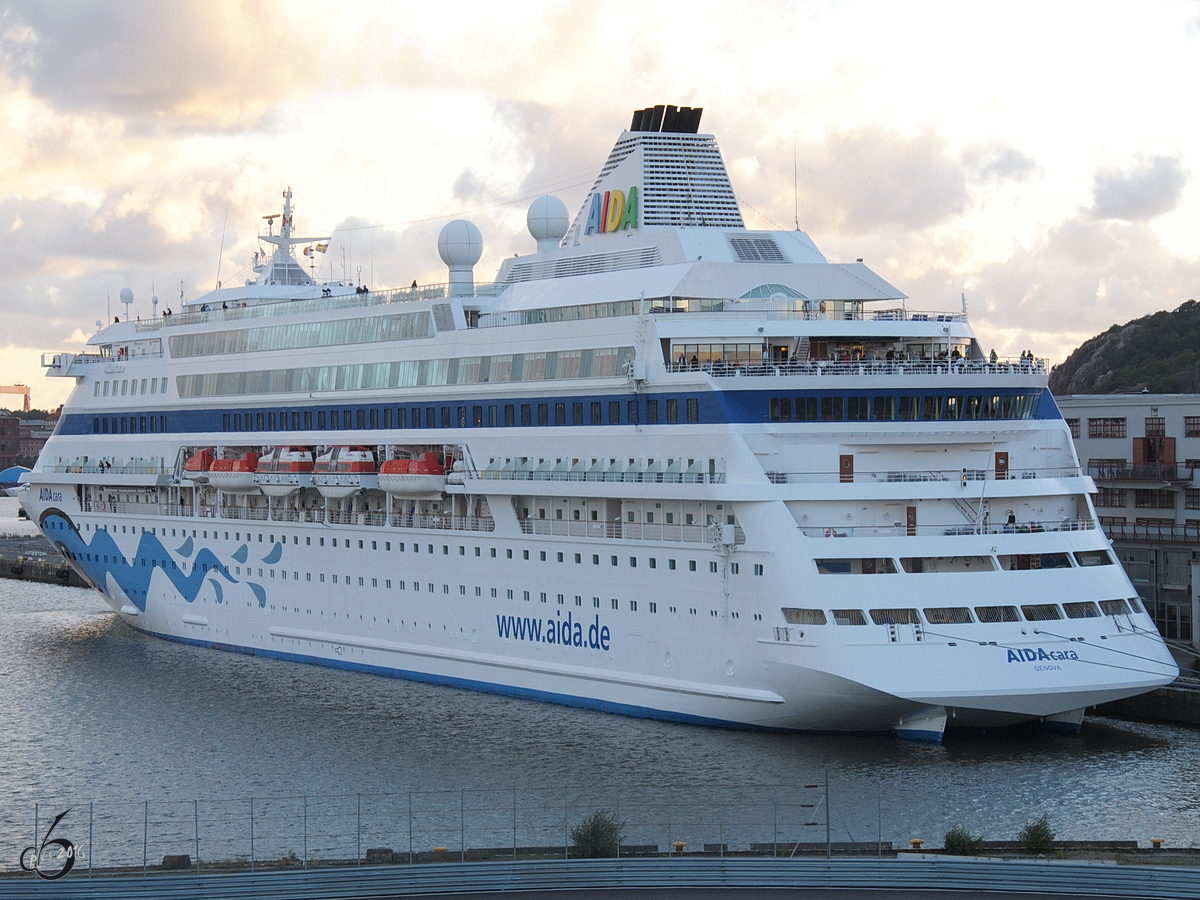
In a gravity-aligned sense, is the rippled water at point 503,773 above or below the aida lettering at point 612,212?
below

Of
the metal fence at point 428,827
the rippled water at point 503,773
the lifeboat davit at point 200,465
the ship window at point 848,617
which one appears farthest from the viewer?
the lifeboat davit at point 200,465

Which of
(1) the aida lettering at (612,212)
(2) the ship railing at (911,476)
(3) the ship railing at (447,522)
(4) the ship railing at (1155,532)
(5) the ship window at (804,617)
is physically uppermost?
(1) the aida lettering at (612,212)

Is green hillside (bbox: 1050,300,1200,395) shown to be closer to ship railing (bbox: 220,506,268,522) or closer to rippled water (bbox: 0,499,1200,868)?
ship railing (bbox: 220,506,268,522)

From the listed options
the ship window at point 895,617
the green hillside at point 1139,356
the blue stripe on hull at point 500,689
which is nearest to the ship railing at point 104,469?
the blue stripe on hull at point 500,689

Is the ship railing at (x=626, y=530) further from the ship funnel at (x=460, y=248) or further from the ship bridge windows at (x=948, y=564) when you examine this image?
the ship funnel at (x=460, y=248)

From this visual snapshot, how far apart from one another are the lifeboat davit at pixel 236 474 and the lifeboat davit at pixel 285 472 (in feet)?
1.21

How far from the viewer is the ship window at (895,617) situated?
28250 millimetres

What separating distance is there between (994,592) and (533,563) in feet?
36.2

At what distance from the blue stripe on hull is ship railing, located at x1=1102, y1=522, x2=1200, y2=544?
45.8 ft

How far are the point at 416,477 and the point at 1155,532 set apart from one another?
19897 mm

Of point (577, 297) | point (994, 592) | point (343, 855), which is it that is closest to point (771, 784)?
point (994, 592)

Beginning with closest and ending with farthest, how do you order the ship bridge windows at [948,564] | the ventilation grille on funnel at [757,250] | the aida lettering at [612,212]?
the ship bridge windows at [948,564] < the ventilation grille on funnel at [757,250] < the aida lettering at [612,212]

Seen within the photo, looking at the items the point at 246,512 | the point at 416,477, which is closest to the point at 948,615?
the point at 416,477

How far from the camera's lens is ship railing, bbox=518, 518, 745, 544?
101 feet
